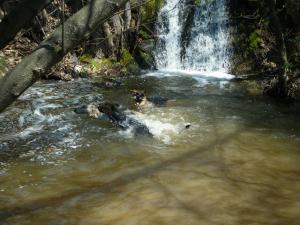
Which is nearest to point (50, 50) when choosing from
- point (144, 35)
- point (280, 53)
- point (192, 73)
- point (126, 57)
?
point (280, 53)

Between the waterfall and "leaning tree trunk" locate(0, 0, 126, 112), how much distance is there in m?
12.6

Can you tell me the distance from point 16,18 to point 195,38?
1368 cm

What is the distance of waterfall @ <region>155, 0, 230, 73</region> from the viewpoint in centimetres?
1484

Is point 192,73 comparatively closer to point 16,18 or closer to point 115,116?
point 115,116

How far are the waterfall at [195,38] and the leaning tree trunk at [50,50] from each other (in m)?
12.6

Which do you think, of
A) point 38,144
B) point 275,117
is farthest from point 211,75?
point 38,144

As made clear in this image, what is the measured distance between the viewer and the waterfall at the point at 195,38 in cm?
1484

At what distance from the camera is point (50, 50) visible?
2.10 m

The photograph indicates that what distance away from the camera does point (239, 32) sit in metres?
14.8

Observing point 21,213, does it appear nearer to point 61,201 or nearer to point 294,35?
point 61,201

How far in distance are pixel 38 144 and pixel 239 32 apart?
9.66 meters

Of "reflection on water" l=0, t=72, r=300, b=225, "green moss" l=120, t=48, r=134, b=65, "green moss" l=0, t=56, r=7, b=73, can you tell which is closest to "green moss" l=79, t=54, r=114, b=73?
"green moss" l=120, t=48, r=134, b=65

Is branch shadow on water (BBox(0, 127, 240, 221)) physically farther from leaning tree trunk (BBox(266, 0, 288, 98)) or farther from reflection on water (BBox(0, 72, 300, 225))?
leaning tree trunk (BBox(266, 0, 288, 98))

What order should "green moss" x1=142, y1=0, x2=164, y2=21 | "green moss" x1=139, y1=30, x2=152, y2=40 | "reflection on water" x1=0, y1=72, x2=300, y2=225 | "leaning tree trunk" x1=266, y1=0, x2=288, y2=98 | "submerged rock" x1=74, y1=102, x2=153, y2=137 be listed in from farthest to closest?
"green moss" x1=142, y1=0, x2=164, y2=21 < "green moss" x1=139, y1=30, x2=152, y2=40 < "leaning tree trunk" x1=266, y1=0, x2=288, y2=98 < "submerged rock" x1=74, y1=102, x2=153, y2=137 < "reflection on water" x1=0, y1=72, x2=300, y2=225
